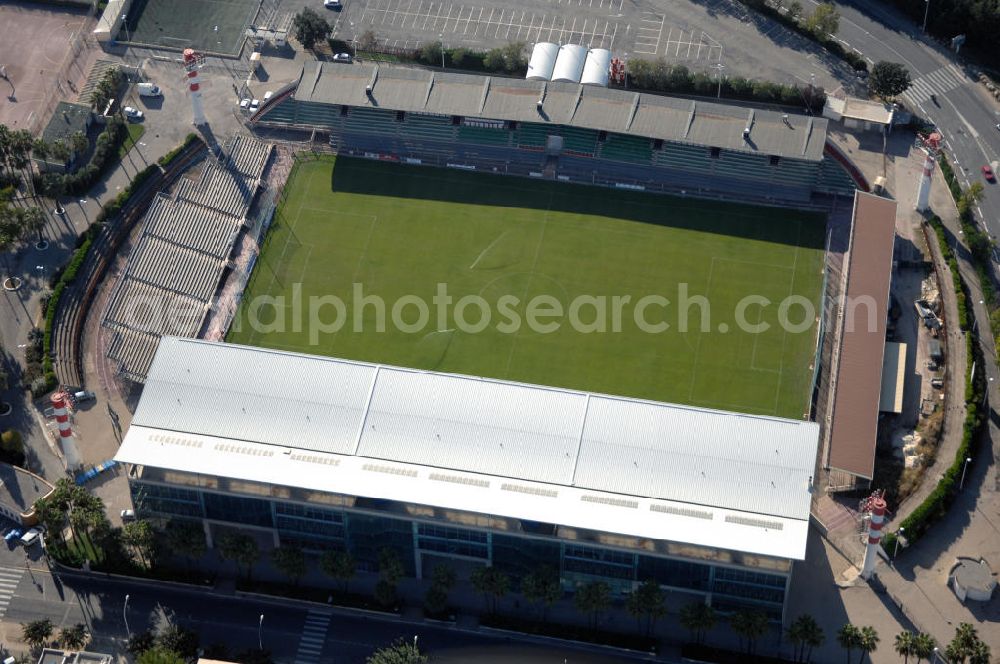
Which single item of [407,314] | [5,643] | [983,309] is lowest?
[5,643]

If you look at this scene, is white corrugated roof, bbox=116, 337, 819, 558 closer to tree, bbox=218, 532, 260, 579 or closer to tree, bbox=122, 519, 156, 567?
tree, bbox=218, 532, 260, 579

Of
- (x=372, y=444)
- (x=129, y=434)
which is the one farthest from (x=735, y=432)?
(x=129, y=434)

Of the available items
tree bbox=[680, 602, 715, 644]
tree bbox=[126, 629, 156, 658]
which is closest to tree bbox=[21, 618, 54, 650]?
tree bbox=[126, 629, 156, 658]

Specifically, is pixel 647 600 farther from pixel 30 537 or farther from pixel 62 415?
pixel 30 537

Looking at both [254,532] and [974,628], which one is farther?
[254,532]

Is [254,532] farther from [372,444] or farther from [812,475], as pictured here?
[812,475]

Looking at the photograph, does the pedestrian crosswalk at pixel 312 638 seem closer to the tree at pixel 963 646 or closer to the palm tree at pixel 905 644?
the palm tree at pixel 905 644

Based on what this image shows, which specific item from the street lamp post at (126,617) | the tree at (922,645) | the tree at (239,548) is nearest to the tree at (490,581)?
the tree at (239,548)
